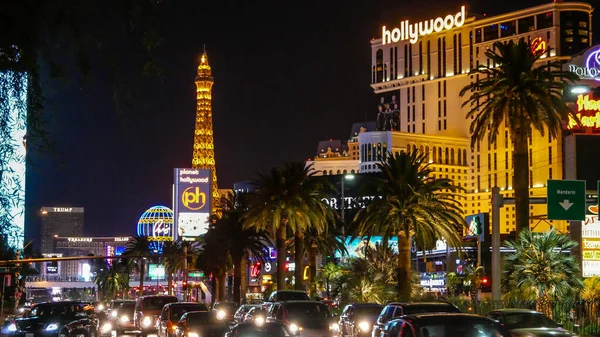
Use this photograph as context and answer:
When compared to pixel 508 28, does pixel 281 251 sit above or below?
below

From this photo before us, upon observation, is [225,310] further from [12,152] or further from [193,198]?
[193,198]

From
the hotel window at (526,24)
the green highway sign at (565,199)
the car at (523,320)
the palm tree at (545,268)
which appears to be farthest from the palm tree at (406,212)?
the hotel window at (526,24)

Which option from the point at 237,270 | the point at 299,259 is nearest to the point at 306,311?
the point at 299,259

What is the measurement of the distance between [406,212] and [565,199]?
7964 millimetres

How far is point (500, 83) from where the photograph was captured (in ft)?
155

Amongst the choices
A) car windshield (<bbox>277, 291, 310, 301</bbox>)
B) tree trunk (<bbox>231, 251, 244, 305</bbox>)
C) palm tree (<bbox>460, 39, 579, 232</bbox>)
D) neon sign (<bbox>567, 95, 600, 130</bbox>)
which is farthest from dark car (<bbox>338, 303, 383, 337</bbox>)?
tree trunk (<bbox>231, 251, 244, 305</bbox>)

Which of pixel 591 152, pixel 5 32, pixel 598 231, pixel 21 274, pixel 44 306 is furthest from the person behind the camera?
pixel 21 274

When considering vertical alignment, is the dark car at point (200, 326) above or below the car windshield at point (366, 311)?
below

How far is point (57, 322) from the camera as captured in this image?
30.9 meters

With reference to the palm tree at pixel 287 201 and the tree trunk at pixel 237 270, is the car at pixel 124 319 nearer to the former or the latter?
the palm tree at pixel 287 201

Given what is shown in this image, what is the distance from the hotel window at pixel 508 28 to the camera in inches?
7731

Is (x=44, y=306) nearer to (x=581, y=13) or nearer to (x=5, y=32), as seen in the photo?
(x=5, y=32)

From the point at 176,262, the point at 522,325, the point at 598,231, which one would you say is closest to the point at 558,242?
the point at 598,231

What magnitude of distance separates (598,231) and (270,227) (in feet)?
74.8
